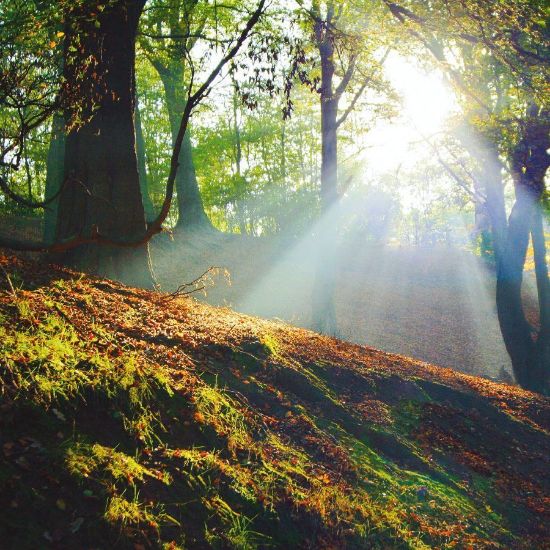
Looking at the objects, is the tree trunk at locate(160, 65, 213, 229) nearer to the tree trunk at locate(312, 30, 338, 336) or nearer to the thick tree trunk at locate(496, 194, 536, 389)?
the tree trunk at locate(312, 30, 338, 336)

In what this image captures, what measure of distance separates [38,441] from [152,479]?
70cm

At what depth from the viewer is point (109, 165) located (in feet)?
22.8

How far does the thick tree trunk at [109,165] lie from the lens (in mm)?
6785

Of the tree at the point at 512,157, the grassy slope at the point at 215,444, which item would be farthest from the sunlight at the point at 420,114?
the grassy slope at the point at 215,444

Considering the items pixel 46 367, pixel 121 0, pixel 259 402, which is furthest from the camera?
pixel 121 0

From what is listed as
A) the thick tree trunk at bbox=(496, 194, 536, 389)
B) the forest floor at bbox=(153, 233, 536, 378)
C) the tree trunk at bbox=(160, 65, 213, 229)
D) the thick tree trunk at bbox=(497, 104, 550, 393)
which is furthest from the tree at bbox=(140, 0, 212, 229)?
the thick tree trunk at bbox=(496, 194, 536, 389)

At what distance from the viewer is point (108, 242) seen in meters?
5.09

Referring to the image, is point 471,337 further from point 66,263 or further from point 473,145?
point 66,263

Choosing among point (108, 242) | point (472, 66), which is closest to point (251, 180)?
point (472, 66)

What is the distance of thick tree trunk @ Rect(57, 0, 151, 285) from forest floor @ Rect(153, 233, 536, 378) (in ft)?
26.2

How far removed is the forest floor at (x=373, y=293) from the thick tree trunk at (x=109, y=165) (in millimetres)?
7997

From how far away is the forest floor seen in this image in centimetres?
1744

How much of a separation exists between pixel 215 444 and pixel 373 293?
789 inches

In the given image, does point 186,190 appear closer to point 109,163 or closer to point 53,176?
point 53,176
